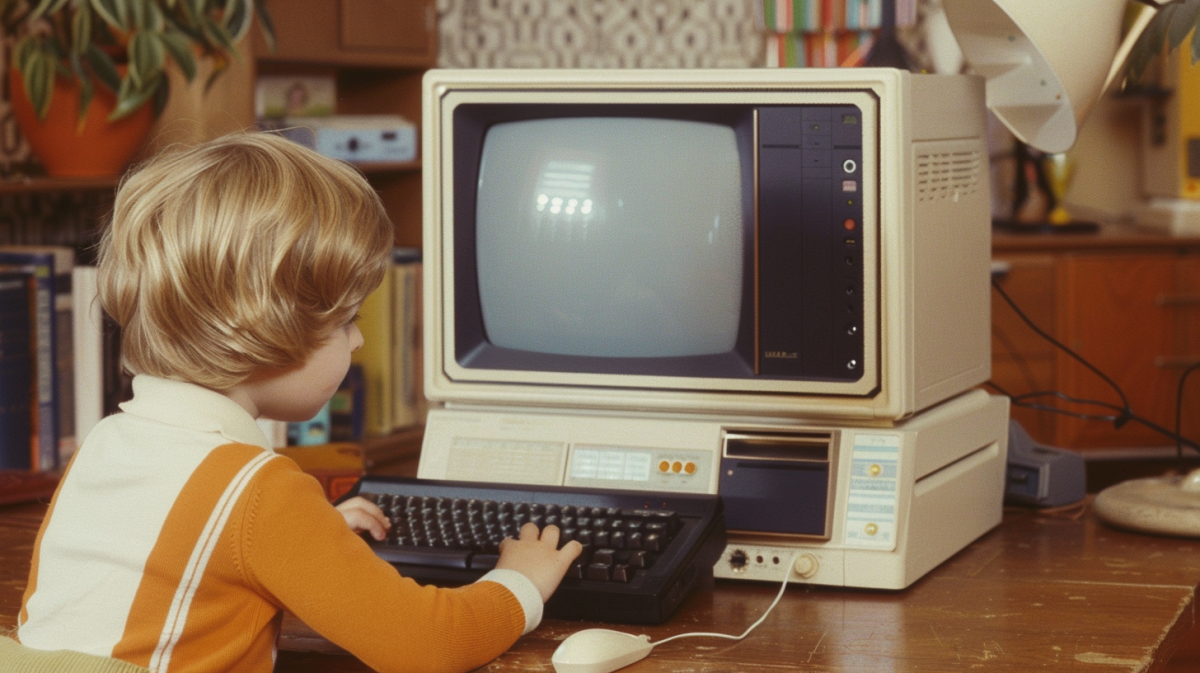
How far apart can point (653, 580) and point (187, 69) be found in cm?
148

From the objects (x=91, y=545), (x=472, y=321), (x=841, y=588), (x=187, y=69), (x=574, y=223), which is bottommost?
(x=841, y=588)

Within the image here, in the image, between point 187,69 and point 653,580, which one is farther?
point 187,69

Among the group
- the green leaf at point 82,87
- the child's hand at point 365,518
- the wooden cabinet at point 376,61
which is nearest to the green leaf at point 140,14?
the green leaf at point 82,87

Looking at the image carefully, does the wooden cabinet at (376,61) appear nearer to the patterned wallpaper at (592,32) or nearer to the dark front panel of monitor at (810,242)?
the patterned wallpaper at (592,32)

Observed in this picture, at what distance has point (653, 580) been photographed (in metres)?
1.10

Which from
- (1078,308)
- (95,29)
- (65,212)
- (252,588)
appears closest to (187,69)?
(95,29)

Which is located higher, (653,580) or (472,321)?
(472,321)

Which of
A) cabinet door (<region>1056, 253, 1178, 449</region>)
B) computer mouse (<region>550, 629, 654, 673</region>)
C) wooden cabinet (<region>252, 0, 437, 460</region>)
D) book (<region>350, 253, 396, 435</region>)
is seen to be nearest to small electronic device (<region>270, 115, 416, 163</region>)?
wooden cabinet (<region>252, 0, 437, 460</region>)

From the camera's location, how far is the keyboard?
1.10m

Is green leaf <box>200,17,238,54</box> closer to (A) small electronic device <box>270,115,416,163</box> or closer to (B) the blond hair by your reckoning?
(A) small electronic device <box>270,115,416,163</box>

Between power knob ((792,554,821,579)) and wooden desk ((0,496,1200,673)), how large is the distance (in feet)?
0.05

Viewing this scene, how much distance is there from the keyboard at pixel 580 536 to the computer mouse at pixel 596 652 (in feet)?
0.26

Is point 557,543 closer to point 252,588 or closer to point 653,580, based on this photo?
point 653,580

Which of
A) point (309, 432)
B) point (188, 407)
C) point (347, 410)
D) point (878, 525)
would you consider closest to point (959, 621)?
point (878, 525)
